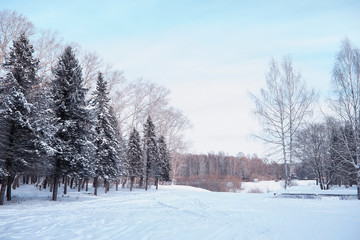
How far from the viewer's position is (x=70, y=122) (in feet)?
52.2

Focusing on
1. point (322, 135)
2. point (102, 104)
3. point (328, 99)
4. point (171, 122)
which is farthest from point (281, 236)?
point (171, 122)

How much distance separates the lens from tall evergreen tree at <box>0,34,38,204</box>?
12.3 m

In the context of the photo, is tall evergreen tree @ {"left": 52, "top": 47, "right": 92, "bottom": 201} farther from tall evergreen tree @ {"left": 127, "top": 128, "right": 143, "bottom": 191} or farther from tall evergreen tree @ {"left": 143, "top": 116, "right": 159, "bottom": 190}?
tall evergreen tree @ {"left": 143, "top": 116, "right": 159, "bottom": 190}

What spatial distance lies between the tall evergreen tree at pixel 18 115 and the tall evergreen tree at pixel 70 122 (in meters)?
2.27

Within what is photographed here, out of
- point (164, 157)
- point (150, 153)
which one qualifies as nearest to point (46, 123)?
point (150, 153)

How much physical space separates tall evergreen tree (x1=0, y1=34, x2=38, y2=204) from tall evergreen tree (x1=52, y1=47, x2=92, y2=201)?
227 centimetres

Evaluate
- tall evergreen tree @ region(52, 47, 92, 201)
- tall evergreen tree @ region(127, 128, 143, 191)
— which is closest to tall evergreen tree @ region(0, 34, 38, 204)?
tall evergreen tree @ region(52, 47, 92, 201)

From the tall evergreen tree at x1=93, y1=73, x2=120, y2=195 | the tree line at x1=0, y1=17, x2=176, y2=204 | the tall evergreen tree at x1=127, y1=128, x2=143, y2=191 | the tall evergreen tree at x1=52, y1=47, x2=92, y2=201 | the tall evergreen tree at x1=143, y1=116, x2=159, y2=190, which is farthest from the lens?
the tall evergreen tree at x1=143, y1=116, x2=159, y2=190

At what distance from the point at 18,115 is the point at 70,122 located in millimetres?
3644

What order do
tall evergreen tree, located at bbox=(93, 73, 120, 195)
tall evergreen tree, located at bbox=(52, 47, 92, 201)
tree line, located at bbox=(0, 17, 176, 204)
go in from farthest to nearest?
tall evergreen tree, located at bbox=(93, 73, 120, 195) < tall evergreen tree, located at bbox=(52, 47, 92, 201) < tree line, located at bbox=(0, 17, 176, 204)

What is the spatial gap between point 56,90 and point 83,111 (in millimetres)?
2191

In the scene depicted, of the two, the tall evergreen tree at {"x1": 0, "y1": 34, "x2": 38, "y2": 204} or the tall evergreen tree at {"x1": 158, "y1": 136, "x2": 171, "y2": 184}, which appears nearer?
the tall evergreen tree at {"x1": 0, "y1": 34, "x2": 38, "y2": 204}

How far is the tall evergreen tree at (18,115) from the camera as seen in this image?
1234cm

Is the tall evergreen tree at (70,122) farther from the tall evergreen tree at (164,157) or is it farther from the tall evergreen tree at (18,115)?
the tall evergreen tree at (164,157)
